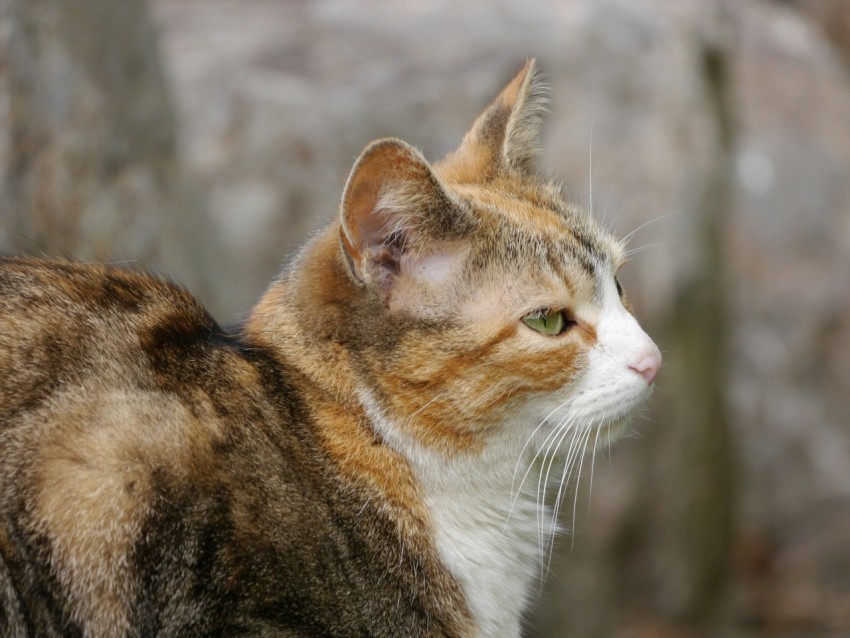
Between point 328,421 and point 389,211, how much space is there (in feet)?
2.11

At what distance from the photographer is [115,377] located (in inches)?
118

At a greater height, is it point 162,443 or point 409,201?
point 409,201

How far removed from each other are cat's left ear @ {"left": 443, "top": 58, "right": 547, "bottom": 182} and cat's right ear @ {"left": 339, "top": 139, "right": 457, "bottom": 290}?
636 mm

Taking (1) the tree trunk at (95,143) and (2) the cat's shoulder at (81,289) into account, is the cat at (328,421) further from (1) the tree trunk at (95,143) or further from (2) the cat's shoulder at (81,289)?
(1) the tree trunk at (95,143)

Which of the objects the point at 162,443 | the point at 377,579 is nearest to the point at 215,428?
the point at 162,443

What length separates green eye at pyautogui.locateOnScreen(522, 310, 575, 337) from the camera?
3.23m

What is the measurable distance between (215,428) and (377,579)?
0.63 meters

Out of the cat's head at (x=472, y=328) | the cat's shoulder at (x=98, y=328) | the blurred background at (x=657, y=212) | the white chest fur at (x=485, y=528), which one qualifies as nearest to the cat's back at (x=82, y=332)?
the cat's shoulder at (x=98, y=328)

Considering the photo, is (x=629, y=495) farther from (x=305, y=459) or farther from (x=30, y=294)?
(x=30, y=294)

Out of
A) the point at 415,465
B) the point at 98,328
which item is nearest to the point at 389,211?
the point at 415,465

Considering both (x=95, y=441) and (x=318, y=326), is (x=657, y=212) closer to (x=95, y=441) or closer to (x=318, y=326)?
(x=318, y=326)

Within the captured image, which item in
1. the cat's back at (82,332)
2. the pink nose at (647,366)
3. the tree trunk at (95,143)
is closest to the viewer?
the cat's back at (82,332)

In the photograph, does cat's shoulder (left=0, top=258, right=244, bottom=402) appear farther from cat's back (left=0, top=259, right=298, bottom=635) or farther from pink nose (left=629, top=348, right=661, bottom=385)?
pink nose (left=629, top=348, right=661, bottom=385)

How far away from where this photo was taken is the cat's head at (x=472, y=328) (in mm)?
3176
